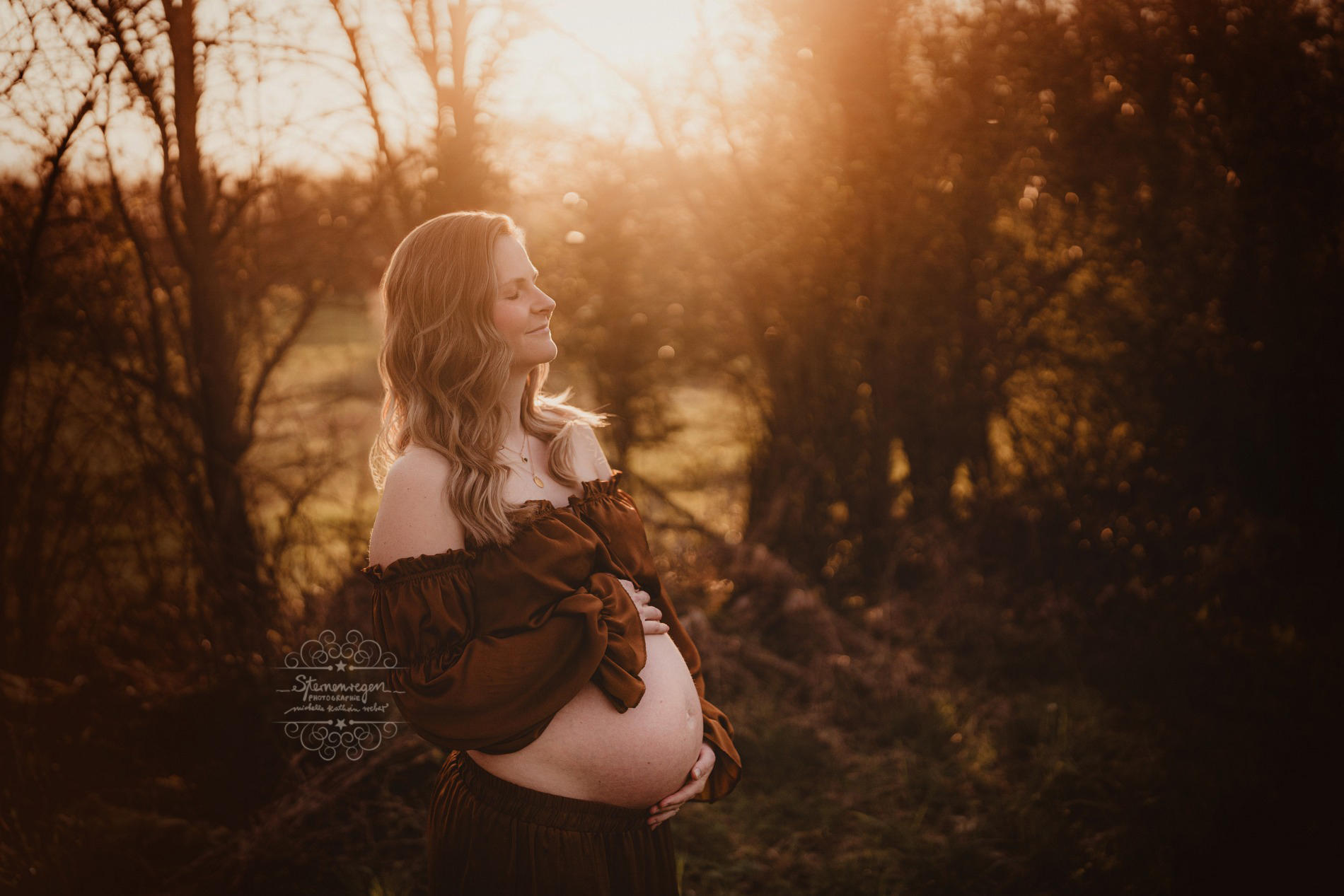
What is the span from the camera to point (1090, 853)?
2.87m

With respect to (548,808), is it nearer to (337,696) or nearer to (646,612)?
(646,612)

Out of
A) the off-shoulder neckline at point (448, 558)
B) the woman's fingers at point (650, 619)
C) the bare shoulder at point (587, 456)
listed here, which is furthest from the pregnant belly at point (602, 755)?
the bare shoulder at point (587, 456)

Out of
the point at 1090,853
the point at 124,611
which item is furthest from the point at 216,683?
the point at 1090,853

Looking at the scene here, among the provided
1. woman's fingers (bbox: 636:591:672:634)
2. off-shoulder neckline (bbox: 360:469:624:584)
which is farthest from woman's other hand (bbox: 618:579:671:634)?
off-shoulder neckline (bbox: 360:469:624:584)

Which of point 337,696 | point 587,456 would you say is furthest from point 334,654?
point 587,456

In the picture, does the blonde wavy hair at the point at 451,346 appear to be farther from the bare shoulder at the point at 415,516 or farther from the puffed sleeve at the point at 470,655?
the puffed sleeve at the point at 470,655

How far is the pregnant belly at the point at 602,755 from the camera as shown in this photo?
1.69 meters

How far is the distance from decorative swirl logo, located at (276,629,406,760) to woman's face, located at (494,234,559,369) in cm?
165

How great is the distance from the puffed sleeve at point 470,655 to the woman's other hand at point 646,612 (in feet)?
0.56

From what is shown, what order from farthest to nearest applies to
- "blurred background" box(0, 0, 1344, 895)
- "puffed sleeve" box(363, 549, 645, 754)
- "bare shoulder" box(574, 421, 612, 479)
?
"blurred background" box(0, 0, 1344, 895) → "bare shoulder" box(574, 421, 612, 479) → "puffed sleeve" box(363, 549, 645, 754)

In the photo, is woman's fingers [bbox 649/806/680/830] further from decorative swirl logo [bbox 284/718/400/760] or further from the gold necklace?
decorative swirl logo [bbox 284/718/400/760]

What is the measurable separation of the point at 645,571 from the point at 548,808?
1.85 feet

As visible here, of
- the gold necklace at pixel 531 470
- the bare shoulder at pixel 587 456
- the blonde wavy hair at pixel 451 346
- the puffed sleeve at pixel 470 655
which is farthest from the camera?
the bare shoulder at pixel 587 456

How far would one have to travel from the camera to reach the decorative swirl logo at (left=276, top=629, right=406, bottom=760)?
3004 mm
